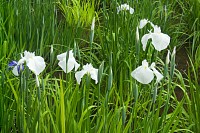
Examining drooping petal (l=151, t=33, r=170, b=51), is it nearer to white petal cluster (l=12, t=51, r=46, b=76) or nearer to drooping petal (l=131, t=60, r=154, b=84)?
drooping petal (l=131, t=60, r=154, b=84)

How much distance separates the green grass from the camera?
6.00 feet

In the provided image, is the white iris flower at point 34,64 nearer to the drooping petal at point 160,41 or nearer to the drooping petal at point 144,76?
the drooping petal at point 144,76

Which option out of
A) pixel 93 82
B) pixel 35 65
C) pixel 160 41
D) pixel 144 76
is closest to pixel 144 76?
pixel 144 76

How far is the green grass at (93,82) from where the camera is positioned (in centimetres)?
183

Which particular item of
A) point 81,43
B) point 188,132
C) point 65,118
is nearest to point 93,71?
point 65,118

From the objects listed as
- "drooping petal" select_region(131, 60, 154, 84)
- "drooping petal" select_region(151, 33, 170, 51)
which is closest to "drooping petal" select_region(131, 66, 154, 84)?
"drooping petal" select_region(131, 60, 154, 84)

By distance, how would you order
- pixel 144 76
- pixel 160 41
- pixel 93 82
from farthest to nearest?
pixel 93 82 < pixel 160 41 < pixel 144 76

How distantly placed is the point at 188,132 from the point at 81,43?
1.56 metres

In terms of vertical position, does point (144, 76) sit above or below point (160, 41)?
below

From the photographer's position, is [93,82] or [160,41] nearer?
[160,41]

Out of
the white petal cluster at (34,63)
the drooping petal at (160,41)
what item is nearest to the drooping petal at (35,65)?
the white petal cluster at (34,63)

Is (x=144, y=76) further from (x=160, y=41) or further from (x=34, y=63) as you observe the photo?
(x=34, y=63)

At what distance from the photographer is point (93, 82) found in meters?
2.84

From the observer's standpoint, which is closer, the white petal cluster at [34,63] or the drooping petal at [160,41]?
the white petal cluster at [34,63]
